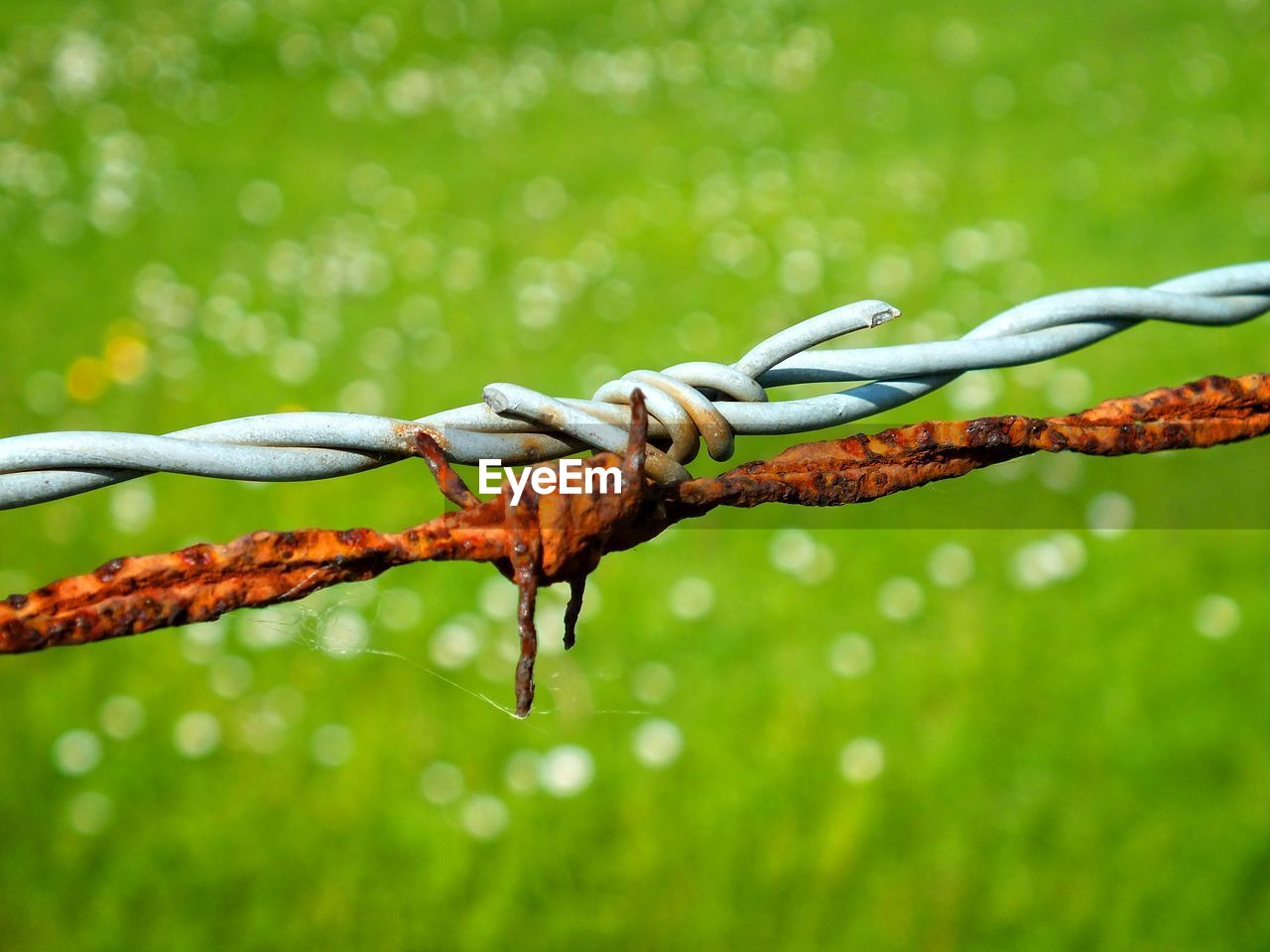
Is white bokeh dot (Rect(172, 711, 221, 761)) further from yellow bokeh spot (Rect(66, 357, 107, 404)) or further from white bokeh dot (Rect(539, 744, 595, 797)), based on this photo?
yellow bokeh spot (Rect(66, 357, 107, 404))

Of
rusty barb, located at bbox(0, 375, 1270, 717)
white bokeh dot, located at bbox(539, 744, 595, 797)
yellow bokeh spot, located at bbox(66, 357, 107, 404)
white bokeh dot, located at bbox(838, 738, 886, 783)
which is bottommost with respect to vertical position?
white bokeh dot, located at bbox(838, 738, 886, 783)

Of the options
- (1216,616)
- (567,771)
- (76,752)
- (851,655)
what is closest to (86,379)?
(76,752)

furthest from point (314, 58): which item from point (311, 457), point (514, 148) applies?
point (311, 457)

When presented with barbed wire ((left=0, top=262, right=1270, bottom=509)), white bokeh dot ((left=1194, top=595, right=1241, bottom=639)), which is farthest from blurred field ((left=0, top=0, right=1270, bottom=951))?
barbed wire ((left=0, top=262, right=1270, bottom=509))

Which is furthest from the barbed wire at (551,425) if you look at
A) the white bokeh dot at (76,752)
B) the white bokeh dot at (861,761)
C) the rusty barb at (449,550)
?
the white bokeh dot at (76,752)

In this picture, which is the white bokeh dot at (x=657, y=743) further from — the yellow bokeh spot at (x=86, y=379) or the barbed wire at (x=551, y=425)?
the yellow bokeh spot at (x=86, y=379)

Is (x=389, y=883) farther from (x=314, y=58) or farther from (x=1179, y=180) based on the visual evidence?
(x=314, y=58)

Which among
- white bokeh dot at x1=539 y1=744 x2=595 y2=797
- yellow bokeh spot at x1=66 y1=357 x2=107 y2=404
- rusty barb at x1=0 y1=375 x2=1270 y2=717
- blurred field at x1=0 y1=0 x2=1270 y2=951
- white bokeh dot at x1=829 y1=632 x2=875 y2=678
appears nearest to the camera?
rusty barb at x1=0 y1=375 x2=1270 y2=717
